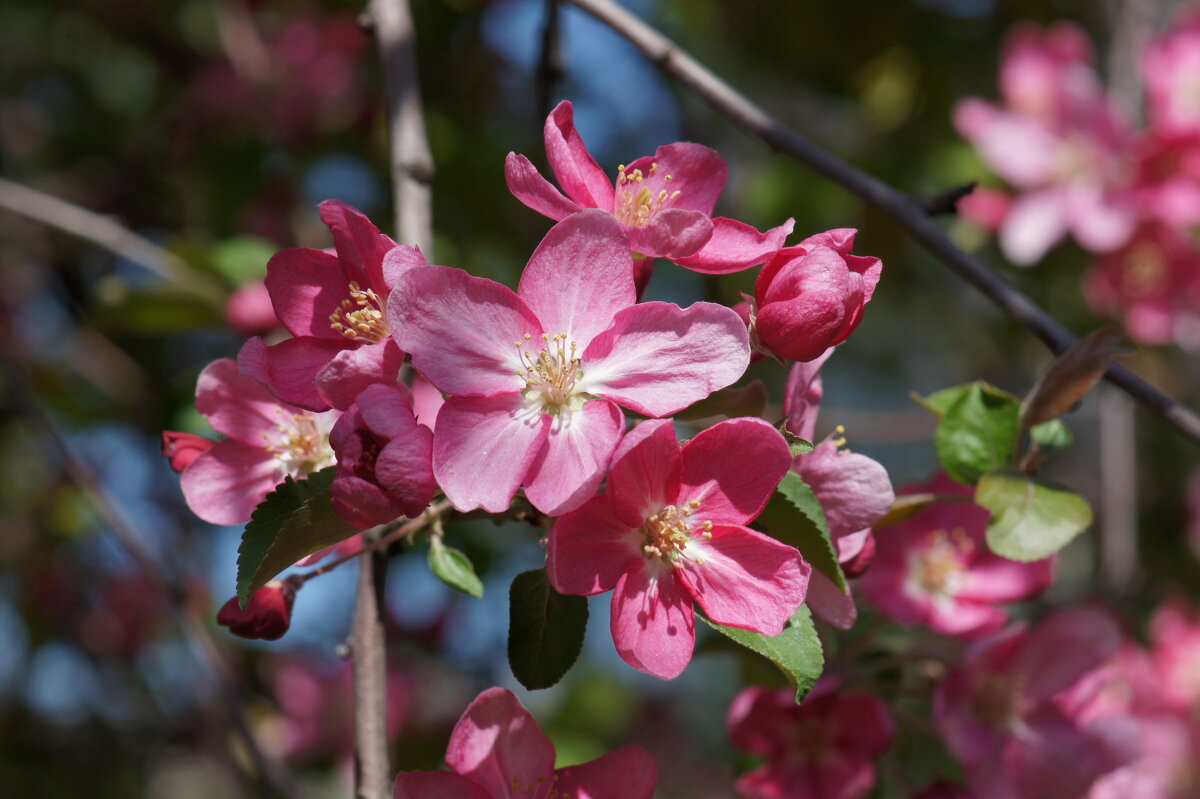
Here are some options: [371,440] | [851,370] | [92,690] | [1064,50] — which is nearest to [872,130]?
[1064,50]

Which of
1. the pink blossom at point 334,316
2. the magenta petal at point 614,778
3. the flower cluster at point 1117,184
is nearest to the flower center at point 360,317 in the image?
the pink blossom at point 334,316

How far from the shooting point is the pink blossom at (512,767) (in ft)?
2.93

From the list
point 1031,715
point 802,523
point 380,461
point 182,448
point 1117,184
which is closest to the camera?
point 380,461

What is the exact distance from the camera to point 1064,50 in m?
2.43

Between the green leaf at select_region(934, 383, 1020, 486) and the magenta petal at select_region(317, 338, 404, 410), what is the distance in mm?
595

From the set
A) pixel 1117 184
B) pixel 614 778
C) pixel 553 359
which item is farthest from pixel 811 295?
pixel 1117 184

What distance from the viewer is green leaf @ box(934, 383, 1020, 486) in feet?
A: 3.57

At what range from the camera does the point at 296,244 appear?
229 cm

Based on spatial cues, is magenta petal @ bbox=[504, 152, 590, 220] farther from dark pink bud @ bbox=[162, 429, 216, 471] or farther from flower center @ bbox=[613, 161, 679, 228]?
dark pink bud @ bbox=[162, 429, 216, 471]

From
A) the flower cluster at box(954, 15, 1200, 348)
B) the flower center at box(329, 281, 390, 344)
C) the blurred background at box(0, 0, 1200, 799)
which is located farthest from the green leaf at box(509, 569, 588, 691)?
the flower cluster at box(954, 15, 1200, 348)

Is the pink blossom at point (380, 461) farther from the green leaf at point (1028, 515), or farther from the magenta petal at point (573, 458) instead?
the green leaf at point (1028, 515)

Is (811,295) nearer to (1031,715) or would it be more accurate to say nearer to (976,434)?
(976,434)

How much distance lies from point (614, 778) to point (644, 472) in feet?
1.02

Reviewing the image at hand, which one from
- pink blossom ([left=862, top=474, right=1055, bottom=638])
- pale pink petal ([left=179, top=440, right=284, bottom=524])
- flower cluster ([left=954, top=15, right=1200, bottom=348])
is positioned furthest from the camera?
flower cluster ([left=954, top=15, right=1200, bottom=348])
